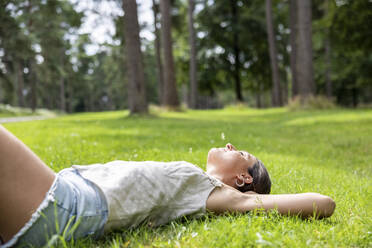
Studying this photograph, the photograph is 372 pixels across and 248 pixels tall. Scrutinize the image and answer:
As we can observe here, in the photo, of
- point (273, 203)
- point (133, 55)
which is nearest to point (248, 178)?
point (273, 203)

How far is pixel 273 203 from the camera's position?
2668 mm

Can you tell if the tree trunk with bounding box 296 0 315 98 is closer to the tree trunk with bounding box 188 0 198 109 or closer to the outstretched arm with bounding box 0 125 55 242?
the tree trunk with bounding box 188 0 198 109

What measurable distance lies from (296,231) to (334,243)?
0.92 feet

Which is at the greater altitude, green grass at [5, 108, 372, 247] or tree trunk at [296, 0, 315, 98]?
tree trunk at [296, 0, 315, 98]

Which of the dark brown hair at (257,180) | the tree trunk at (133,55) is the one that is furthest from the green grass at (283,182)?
the tree trunk at (133,55)

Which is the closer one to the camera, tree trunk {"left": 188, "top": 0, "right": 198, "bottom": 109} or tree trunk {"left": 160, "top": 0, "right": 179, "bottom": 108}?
tree trunk {"left": 160, "top": 0, "right": 179, "bottom": 108}

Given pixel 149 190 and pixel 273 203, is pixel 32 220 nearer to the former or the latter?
pixel 149 190

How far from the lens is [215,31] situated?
32469 millimetres

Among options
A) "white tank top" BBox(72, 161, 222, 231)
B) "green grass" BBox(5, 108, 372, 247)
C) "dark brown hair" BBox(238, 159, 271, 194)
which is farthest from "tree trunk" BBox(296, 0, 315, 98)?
Result: "white tank top" BBox(72, 161, 222, 231)

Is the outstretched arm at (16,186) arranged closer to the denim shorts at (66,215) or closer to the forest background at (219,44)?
the denim shorts at (66,215)

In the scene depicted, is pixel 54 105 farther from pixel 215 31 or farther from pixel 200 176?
pixel 200 176

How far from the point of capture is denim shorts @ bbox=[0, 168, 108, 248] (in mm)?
2006

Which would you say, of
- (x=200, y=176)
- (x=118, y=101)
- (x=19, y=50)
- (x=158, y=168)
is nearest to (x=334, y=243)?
(x=200, y=176)

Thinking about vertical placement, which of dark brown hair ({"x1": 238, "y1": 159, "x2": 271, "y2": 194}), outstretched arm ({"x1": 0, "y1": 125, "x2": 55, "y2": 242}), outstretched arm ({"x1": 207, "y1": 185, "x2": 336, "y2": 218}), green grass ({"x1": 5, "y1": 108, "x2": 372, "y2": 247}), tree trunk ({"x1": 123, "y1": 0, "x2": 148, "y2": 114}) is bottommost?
green grass ({"x1": 5, "y1": 108, "x2": 372, "y2": 247})
